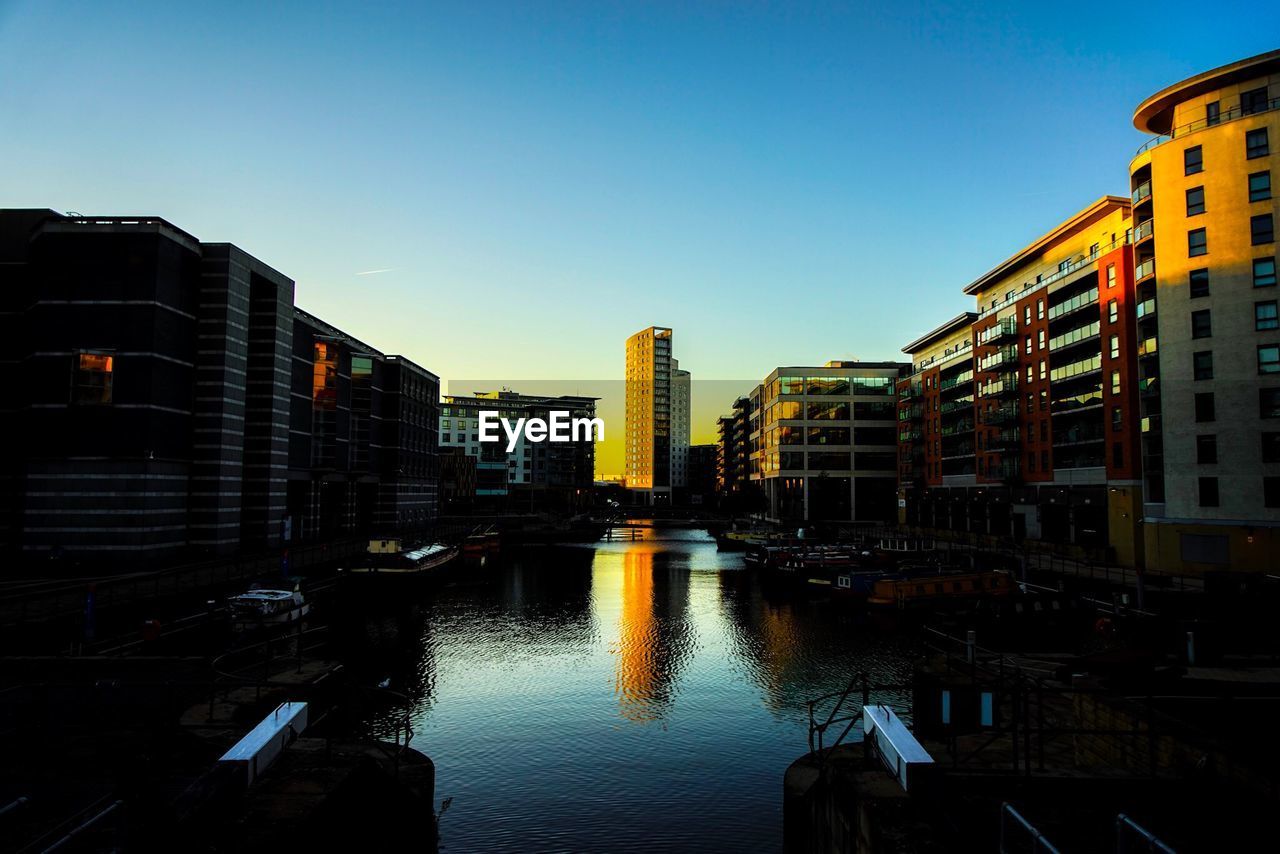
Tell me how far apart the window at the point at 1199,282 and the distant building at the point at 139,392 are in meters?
71.3

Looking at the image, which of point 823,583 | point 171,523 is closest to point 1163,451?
point 823,583

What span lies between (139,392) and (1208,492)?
73.7 m

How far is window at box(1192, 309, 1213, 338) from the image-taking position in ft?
172

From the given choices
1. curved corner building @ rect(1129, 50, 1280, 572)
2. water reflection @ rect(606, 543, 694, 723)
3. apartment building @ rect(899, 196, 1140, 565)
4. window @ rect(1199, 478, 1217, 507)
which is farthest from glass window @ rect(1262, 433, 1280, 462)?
water reflection @ rect(606, 543, 694, 723)

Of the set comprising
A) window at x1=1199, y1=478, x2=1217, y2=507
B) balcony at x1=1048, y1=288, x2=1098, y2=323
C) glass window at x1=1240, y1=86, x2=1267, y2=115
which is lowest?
window at x1=1199, y1=478, x2=1217, y2=507

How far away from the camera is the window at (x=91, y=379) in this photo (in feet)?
163

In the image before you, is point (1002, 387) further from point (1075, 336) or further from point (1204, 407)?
point (1204, 407)

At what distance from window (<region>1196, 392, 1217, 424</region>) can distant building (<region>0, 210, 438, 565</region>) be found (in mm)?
71081

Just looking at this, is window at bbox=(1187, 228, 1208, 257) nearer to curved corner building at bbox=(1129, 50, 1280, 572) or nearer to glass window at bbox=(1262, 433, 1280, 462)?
curved corner building at bbox=(1129, 50, 1280, 572)

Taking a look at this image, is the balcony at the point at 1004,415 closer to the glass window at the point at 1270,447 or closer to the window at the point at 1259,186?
the glass window at the point at 1270,447

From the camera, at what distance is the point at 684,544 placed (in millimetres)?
134125

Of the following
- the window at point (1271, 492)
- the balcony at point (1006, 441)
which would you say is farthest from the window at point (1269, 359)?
the balcony at point (1006, 441)

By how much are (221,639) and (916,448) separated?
106m

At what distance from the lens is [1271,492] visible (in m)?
48.9
